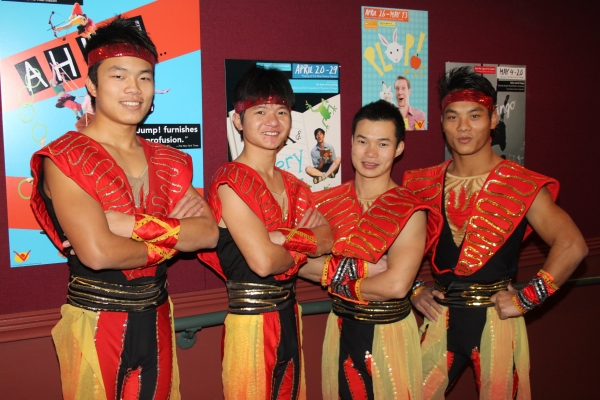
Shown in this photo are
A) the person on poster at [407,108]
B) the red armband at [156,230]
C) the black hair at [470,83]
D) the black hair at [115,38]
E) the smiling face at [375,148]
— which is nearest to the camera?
the red armband at [156,230]

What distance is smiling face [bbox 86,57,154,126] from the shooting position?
194 centimetres

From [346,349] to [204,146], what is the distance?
1.20 m

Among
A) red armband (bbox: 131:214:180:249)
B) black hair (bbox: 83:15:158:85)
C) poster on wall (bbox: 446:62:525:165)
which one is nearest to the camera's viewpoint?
red armband (bbox: 131:214:180:249)

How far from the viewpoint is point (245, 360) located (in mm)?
2086

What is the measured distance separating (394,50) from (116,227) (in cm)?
198

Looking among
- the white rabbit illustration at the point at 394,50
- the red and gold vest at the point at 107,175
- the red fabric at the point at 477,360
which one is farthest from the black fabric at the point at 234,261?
the white rabbit illustration at the point at 394,50

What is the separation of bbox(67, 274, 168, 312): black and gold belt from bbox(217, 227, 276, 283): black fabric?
329mm

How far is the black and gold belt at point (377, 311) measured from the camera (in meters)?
2.24

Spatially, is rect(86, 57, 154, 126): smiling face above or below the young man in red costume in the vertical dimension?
above

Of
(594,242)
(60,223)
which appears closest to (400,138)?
(60,223)

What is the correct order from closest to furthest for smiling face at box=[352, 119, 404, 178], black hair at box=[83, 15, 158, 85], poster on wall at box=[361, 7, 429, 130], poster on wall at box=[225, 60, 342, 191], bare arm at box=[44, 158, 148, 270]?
1. bare arm at box=[44, 158, 148, 270]
2. black hair at box=[83, 15, 158, 85]
3. smiling face at box=[352, 119, 404, 178]
4. poster on wall at box=[225, 60, 342, 191]
5. poster on wall at box=[361, 7, 429, 130]

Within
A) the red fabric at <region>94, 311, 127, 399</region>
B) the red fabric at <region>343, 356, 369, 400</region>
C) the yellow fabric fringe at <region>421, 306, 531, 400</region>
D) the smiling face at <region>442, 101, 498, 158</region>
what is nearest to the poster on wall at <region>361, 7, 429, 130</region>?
the smiling face at <region>442, 101, 498, 158</region>

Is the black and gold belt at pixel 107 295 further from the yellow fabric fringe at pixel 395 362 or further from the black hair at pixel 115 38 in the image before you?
the yellow fabric fringe at pixel 395 362

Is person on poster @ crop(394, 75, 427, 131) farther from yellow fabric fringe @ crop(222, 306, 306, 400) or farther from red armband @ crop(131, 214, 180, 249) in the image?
red armband @ crop(131, 214, 180, 249)
